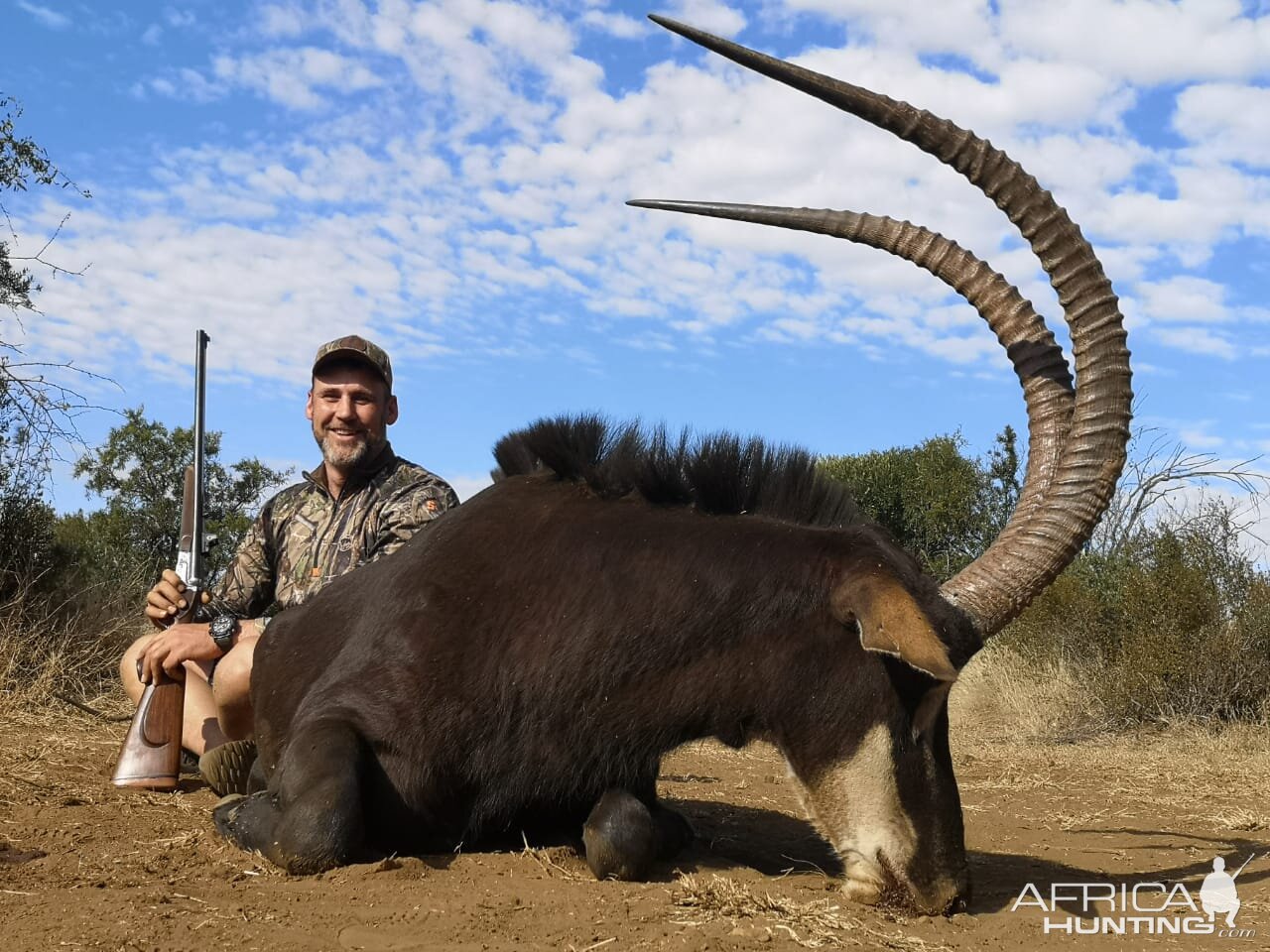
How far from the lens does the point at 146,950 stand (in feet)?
9.20

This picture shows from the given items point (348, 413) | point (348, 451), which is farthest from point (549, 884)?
point (348, 413)

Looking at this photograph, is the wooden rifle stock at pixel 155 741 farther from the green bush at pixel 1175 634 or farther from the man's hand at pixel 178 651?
the green bush at pixel 1175 634

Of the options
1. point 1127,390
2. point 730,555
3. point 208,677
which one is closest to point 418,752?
point 730,555

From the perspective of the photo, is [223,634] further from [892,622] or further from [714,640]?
A: [892,622]

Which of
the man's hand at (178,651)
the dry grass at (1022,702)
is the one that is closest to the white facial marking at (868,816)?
the man's hand at (178,651)

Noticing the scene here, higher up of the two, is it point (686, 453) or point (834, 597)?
point (686, 453)

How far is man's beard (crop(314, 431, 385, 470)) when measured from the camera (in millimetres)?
5883

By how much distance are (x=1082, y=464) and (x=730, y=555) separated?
1.20m

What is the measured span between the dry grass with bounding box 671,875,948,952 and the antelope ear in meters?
0.75

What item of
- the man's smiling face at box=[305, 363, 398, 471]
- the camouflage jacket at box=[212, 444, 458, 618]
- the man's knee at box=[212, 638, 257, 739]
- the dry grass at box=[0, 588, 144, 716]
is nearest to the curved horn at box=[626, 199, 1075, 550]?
the camouflage jacket at box=[212, 444, 458, 618]

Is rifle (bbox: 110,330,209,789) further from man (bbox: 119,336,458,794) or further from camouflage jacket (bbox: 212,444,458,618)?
camouflage jacket (bbox: 212,444,458,618)

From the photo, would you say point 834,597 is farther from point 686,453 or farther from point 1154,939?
point 1154,939

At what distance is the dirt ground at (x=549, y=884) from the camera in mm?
3061

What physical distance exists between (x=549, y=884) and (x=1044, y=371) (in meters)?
2.39
